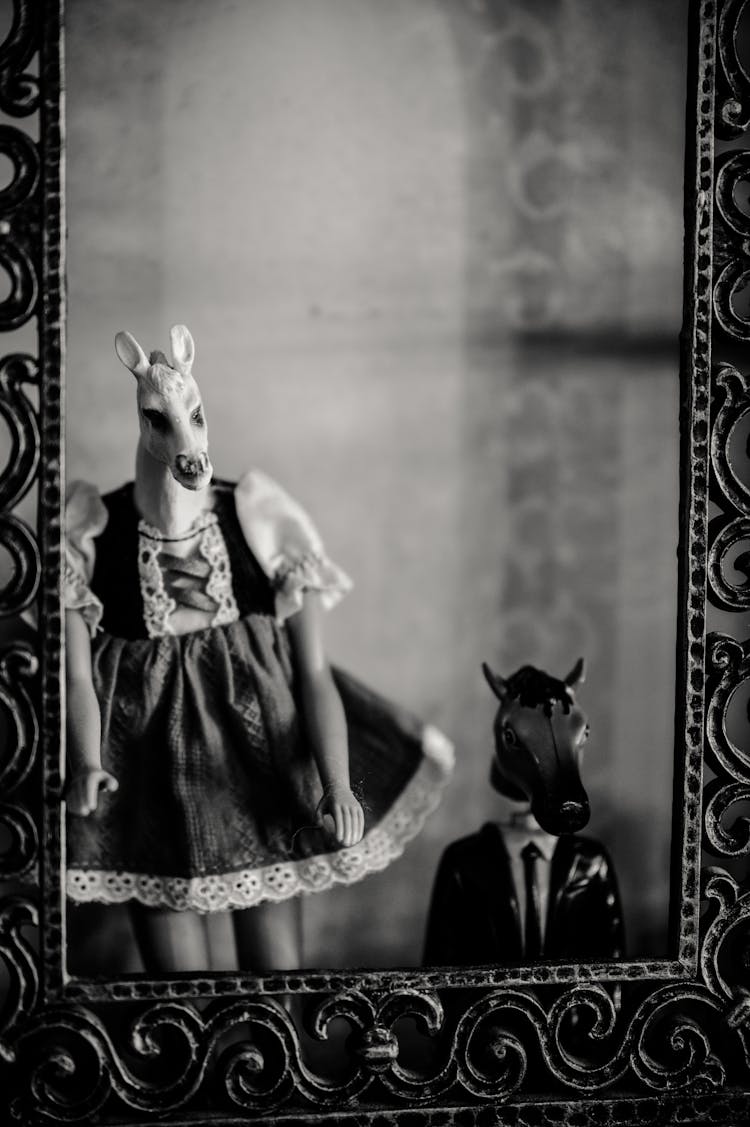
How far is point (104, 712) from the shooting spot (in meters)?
0.83

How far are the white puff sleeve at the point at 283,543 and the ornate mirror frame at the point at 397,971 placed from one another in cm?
15

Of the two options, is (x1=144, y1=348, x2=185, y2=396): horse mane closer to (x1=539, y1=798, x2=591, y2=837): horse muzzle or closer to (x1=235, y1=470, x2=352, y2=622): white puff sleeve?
(x1=235, y1=470, x2=352, y2=622): white puff sleeve

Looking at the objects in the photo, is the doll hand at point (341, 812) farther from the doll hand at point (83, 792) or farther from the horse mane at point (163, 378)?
the horse mane at point (163, 378)

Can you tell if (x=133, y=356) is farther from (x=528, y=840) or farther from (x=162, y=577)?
(x=528, y=840)

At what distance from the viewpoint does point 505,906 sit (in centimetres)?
89

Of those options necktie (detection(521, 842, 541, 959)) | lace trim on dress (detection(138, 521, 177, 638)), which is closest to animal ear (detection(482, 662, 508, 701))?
necktie (detection(521, 842, 541, 959))

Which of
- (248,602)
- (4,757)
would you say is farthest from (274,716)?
(4,757)

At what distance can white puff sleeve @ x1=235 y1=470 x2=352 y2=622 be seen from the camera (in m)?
0.88

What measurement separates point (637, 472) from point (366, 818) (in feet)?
1.08

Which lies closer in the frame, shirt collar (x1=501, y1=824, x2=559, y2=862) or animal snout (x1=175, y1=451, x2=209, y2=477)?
animal snout (x1=175, y1=451, x2=209, y2=477)

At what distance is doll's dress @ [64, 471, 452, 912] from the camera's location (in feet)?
2.74

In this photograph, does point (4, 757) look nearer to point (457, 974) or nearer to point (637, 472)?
point (457, 974)

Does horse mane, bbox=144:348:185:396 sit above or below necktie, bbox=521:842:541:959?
above

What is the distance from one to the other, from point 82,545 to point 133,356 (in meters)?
0.13
